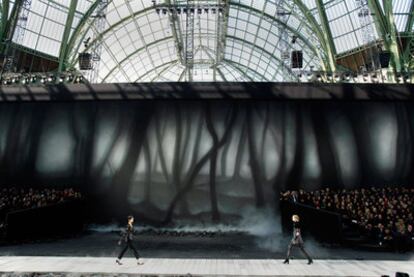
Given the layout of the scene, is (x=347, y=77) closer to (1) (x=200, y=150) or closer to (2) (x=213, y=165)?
(2) (x=213, y=165)

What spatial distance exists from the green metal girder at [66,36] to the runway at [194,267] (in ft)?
86.4

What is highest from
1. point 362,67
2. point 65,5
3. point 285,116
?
point 65,5

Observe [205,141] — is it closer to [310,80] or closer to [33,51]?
[310,80]

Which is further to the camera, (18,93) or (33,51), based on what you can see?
(33,51)

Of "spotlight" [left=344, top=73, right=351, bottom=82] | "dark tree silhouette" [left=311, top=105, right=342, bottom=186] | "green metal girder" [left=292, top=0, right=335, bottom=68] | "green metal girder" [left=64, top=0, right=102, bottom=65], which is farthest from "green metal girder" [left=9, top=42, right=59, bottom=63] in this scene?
"spotlight" [left=344, top=73, right=351, bottom=82]

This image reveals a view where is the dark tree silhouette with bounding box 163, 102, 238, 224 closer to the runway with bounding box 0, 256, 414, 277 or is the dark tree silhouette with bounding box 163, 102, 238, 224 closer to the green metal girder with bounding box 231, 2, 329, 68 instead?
the runway with bounding box 0, 256, 414, 277

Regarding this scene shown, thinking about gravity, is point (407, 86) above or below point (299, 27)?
below

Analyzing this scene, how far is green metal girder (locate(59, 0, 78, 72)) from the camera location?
103 ft

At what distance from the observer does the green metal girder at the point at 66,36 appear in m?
31.4

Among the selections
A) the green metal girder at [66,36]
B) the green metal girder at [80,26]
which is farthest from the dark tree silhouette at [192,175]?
the green metal girder at [80,26]

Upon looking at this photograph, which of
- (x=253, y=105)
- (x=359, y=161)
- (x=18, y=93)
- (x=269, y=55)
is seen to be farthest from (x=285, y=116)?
(x=269, y=55)

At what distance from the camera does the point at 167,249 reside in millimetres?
13031

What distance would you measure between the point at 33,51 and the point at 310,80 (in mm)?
26405

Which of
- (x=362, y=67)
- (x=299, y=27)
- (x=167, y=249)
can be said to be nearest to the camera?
(x=167, y=249)
